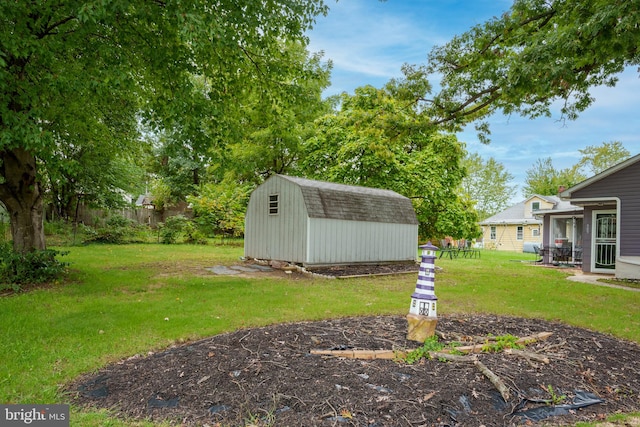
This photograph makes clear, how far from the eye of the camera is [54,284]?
24.5ft

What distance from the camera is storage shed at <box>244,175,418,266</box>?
35.0 ft

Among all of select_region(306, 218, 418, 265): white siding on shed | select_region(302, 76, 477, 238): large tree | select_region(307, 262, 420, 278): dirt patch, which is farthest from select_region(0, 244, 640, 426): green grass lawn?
select_region(302, 76, 477, 238): large tree

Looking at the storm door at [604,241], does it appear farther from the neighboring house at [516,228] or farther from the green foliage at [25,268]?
the neighboring house at [516,228]

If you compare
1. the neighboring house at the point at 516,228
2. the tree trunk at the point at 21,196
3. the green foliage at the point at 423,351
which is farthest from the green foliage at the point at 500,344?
the neighboring house at the point at 516,228

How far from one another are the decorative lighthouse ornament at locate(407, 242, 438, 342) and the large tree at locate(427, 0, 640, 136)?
4.38 meters

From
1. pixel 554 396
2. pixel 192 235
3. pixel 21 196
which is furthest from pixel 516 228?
pixel 21 196

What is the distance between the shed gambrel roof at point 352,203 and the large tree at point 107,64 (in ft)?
10.6

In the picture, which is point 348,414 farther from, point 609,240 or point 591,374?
point 609,240

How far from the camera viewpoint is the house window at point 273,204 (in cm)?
1147

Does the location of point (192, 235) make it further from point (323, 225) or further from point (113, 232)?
point (323, 225)

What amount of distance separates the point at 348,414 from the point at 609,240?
13.4m

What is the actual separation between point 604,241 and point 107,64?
14433 mm

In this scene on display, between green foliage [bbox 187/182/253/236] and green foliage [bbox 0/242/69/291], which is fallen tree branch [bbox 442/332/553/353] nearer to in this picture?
green foliage [bbox 0/242/69/291]

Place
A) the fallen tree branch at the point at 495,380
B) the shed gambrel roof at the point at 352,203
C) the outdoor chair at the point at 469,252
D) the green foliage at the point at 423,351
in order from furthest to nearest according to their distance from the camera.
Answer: the outdoor chair at the point at 469,252
the shed gambrel roof at the point at 352,203
the green foliage at the point at 423,351
the fallen tree branch at the point at 495,380
